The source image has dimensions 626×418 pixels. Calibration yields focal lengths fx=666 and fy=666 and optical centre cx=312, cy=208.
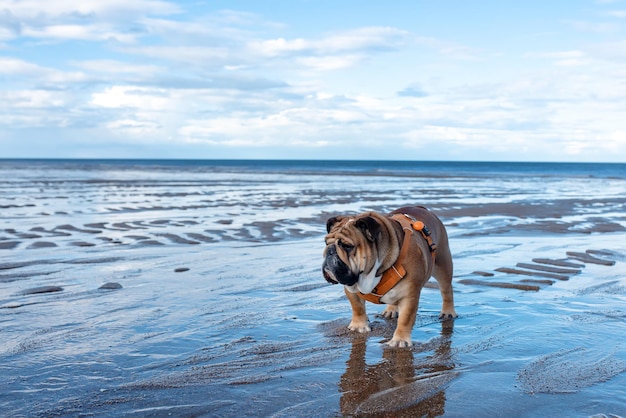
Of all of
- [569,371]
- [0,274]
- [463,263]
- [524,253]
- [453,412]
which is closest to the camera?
[453,412]

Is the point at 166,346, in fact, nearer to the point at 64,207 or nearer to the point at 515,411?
the point at 515,411

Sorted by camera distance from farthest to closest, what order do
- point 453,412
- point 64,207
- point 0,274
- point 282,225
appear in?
point 64,207
point 282,225
point 0,274
point 453,412

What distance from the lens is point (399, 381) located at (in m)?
4.66

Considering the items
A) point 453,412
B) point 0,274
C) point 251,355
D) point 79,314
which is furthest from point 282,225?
point 453,412

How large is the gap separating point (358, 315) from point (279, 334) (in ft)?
2.41

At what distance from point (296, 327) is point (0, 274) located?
4348 millimetres

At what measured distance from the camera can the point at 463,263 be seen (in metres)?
9.55

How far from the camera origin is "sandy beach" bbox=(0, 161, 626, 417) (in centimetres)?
426

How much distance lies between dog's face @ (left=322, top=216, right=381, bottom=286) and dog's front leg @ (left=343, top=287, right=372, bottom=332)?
585mm

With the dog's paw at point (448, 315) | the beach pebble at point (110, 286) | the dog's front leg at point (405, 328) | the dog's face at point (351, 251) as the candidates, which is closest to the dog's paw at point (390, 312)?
the dog's paw at point (448, 315)

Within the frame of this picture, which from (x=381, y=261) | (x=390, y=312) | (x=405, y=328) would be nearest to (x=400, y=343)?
(x=405, y=328)

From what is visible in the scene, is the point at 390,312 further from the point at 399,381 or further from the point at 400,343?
the point at 399,381

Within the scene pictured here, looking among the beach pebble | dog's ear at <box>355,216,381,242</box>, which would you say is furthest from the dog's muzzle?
the beach pebble

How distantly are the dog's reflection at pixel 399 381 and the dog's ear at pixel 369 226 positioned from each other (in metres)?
0.94
